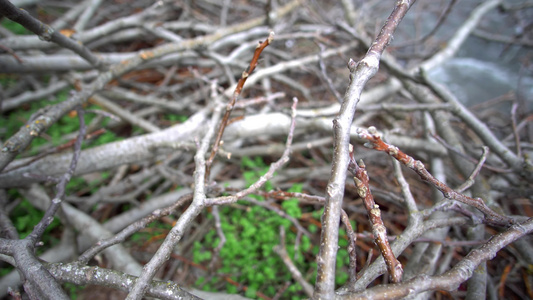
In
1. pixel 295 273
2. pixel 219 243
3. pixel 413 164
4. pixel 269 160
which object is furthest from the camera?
pixel 269 160

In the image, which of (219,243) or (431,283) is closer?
(431,283)

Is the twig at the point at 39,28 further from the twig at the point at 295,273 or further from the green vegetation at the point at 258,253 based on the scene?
the twig at the point at 295,273

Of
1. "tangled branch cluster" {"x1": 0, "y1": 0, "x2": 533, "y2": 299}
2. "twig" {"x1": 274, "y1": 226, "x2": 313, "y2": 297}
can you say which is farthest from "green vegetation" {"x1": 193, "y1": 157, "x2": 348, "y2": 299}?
"twig" {"x1": 274, "y1": 226, "x2": 313, "y2": 297}

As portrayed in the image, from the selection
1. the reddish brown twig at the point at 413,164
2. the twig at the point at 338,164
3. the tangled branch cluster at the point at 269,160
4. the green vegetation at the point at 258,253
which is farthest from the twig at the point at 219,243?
the reddish brown twig at the point at 413,164

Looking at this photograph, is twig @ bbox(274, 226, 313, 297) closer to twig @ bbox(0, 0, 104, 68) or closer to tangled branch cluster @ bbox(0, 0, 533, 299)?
tangled branch cluster @ bbox(0, 0, 533, 299)

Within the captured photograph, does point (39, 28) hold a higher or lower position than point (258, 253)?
higher

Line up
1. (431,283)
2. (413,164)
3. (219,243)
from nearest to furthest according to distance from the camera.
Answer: (431,283) < (413,164) < (219,243)

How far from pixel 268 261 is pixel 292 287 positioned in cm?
27

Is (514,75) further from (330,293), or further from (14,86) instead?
(14,86)

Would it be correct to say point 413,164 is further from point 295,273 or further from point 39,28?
point 39,28

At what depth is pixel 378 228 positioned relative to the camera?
1.04 meters

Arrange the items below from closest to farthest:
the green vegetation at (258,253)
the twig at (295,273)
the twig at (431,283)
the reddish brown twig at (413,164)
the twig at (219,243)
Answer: the twig at (431,283) < the reddish brown twig at (413,164) < the twig at (295,273) < the twig at (219,243) < the green vegetation at (258,253)

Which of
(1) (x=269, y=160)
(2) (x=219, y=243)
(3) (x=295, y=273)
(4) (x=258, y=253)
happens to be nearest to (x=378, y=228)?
(3) (x=295, y=273)

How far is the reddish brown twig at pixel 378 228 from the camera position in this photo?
0.99 meters
